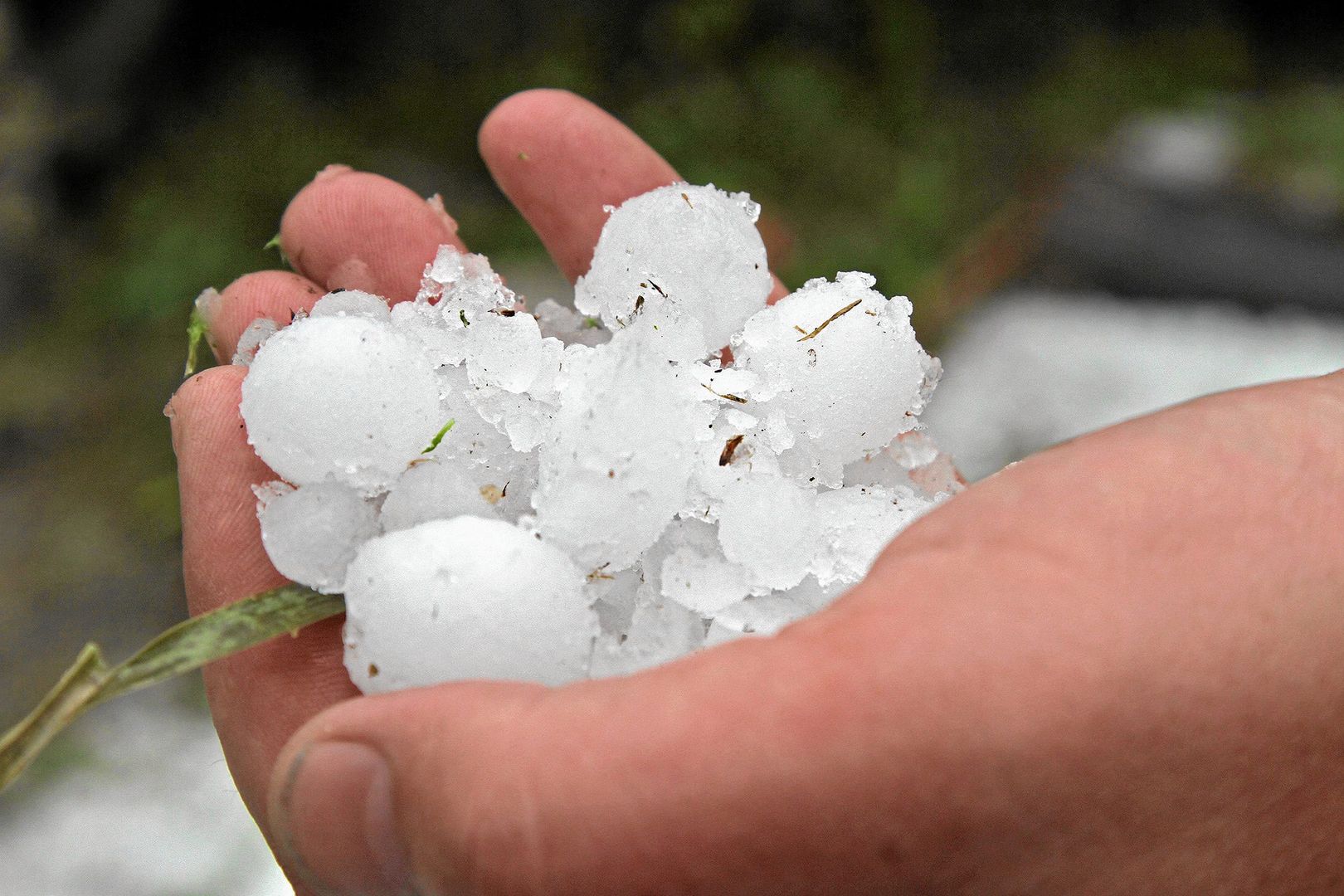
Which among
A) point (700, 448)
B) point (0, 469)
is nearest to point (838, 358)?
point (700, 448)

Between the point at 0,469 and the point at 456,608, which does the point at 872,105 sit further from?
the point at 456,608

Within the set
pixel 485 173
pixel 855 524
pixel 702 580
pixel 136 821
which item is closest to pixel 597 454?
pixel 702 580

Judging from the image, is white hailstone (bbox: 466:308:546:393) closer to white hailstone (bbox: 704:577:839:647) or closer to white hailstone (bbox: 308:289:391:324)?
white hailstone (bbox: 308:289:391:324)

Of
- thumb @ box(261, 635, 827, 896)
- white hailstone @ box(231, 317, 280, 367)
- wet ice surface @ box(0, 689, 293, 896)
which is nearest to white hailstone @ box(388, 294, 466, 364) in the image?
white hailstone @ box(231, 317, 280, 367)

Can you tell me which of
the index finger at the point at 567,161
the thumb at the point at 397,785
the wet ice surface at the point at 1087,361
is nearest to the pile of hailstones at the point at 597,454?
the thumb at the point at 397,785

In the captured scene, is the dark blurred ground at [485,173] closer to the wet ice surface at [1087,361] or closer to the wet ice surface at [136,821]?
the wet ice surface at [1087,361]
